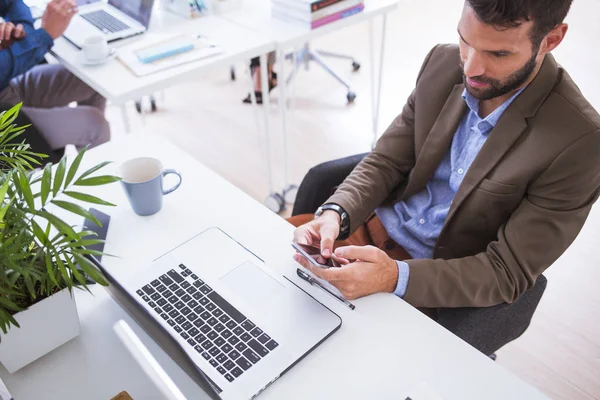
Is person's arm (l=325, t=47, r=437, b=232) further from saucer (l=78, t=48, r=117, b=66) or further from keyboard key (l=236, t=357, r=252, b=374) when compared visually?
saucer (l=78, t=48, r=117, b=66)

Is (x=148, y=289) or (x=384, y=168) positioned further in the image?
(x=384, y=168)

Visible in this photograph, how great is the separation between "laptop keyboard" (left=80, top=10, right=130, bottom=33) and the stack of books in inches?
22.6

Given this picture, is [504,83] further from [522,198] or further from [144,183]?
[144,183]

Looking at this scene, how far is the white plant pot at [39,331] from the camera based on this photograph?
78cm

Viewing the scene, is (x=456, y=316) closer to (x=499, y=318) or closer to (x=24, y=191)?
(x=499, y=318)

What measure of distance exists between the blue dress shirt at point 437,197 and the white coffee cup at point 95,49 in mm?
1046

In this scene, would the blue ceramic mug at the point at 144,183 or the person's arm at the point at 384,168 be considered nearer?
the blue ceramic mug at the point at 144,183

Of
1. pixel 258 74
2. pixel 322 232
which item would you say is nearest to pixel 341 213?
pixel 322 232

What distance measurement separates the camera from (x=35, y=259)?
72 centimetres

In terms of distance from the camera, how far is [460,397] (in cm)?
80

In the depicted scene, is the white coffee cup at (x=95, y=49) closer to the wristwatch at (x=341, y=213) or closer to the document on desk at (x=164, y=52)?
the document on desk at (x=164, y=52)

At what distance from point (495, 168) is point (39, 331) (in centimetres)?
90

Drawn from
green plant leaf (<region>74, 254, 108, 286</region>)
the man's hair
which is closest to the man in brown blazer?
the man's hair

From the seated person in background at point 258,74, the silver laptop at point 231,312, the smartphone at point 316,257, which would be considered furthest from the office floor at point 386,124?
the silver laptop at point 231,312
